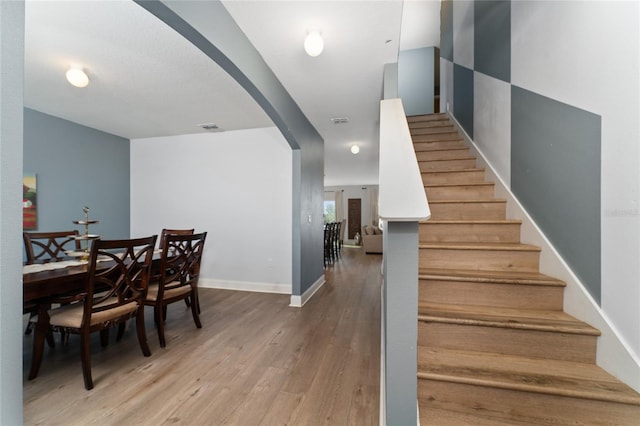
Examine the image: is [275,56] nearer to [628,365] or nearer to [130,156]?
[628,365]

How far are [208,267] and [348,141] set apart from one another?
3.33 metres

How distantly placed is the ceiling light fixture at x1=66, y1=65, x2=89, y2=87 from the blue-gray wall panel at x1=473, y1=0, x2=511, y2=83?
146 inches

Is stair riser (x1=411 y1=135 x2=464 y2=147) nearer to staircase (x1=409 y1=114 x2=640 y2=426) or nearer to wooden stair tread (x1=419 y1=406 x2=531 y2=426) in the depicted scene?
staircase (x1=409 y1=114 x2=640 y2=426)

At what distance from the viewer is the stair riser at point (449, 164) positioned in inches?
106

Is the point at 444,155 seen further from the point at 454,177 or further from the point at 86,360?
the point at 86,360

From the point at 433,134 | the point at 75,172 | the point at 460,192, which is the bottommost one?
the point at 460,192

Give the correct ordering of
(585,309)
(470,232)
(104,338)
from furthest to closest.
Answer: (104,338)
(470,232)
(585,309)

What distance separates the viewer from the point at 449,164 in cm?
273

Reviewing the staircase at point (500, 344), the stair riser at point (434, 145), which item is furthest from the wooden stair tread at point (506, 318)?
the stair riser at point (434, 145)

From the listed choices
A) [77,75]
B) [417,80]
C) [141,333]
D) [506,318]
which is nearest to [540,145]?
[506,318]

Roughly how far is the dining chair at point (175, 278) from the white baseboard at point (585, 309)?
275cm

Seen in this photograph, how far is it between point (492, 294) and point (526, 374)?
0.43 meters

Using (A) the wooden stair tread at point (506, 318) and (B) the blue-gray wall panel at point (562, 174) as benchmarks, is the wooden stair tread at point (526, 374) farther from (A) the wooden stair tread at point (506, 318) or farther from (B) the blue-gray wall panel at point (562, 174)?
(B) the blue-gray wall panel at point (562, 174)

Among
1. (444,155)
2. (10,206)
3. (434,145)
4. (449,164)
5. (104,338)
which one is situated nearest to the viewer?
(10,206)
